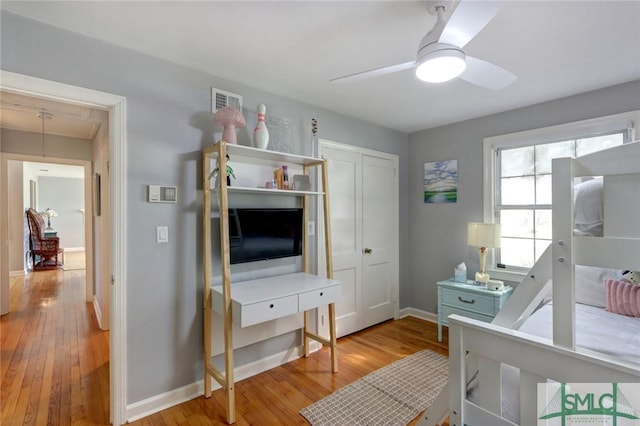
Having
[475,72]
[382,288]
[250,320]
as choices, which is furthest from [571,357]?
[382,288]

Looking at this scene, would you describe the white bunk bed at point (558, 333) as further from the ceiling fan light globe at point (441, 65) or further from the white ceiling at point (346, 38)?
the white ceiling at point (346, 38)

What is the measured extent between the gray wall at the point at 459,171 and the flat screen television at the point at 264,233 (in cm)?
186

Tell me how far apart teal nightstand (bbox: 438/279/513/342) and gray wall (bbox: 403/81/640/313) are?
0.44 metres

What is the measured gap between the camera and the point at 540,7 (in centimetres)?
156

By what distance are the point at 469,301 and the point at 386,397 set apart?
52.7 inches

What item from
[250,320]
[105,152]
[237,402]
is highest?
[105,152]

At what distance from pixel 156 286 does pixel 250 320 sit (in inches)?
27.7

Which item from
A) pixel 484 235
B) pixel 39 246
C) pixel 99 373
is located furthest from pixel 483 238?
pixel 39 246

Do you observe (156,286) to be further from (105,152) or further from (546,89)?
(546,89)

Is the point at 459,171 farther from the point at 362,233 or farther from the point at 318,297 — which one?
the point at 318,297

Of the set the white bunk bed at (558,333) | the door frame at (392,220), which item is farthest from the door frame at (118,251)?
the white bunk bed at (558,333)

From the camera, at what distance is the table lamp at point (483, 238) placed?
2.91 meters

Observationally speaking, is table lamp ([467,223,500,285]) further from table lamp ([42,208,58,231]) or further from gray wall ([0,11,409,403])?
table lamp ([42,208,58,231])

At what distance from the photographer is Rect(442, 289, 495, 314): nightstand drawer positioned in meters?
2.85
